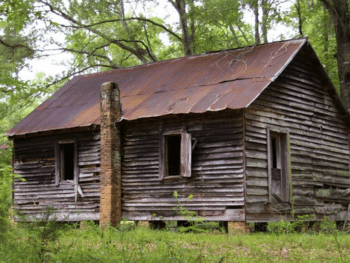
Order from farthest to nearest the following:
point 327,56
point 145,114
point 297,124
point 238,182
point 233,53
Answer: point 327,56 < point 233,53 < point 297,124 < point 145,114 < point 238,182

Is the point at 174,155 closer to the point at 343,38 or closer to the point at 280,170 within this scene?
the point at 280,170

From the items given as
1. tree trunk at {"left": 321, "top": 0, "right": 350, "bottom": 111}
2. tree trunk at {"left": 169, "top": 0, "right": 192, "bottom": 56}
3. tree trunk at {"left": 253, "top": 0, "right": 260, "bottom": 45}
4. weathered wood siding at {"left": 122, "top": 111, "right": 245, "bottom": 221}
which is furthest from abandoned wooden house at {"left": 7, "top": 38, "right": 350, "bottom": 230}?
tree trunk at {"left": 169, "top": 0, "right": 192, "bottom": 56}

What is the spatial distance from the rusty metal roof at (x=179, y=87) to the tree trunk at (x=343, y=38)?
16.4 feet

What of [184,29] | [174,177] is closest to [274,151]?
[174,177]

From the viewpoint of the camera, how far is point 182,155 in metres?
15.6

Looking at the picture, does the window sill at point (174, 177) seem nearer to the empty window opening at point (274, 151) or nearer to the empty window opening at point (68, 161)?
the empty window opening at point (274, 151)

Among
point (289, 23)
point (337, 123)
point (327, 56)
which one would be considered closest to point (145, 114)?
point (337, 123)

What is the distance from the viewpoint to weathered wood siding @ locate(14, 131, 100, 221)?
1805 centimetres

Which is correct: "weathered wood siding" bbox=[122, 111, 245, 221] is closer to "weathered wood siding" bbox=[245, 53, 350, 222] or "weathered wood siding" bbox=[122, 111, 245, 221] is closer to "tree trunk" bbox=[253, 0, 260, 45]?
"weathered wood siding" bbox=[245, 53, 350, 222]

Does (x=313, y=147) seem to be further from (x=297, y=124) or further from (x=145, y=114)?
(x=145, y=114)

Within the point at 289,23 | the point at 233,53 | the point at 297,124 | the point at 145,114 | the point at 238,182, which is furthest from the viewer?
the point at 289,23

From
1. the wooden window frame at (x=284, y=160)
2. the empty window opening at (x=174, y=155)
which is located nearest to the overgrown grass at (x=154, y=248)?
the wooden window frame at (x=284, y=160)

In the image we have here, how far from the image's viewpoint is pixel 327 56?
27359 millimetres

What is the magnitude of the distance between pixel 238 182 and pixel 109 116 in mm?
4692
